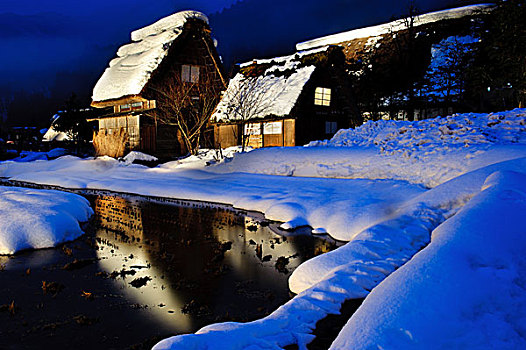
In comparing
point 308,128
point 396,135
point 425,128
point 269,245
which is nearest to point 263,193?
point 269,245

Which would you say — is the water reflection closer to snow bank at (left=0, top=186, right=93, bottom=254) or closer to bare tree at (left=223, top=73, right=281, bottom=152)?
snow bank at (left=0, top=186, right=93, bottom=254)

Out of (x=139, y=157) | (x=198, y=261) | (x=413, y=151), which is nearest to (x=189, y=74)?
(x=139, y=157)

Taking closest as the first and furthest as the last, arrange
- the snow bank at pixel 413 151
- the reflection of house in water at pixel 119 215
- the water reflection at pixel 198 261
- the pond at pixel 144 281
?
1. the pond at pixel 144 281
2. the water reflection at pixel 198 261
3. the reflection of house in water at pixel 119 215
4. the snow bank at pixel 413 151

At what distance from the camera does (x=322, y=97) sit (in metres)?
21.2

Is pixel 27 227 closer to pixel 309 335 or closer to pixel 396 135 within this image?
pixel 309 335

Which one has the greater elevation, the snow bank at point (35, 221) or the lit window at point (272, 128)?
the lit window at point (272, 128)

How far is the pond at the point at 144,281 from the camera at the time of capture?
11.9 feet

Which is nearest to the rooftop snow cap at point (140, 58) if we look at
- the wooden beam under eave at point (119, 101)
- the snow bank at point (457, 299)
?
the wooden beam under eave at point (119, 101)

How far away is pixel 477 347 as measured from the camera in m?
2.23

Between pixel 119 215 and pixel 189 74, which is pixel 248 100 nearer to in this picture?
pixel 189 74

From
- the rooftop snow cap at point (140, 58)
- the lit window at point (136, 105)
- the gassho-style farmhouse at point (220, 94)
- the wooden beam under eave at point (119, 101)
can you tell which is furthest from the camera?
the lit window at point (136, 105)

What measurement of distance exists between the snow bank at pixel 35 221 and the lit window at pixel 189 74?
15.7 metres

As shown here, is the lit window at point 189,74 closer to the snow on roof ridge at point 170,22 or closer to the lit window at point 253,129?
the snow on roof ridge at point 170,22

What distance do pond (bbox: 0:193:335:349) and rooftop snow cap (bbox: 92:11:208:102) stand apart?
15166 millimetres
